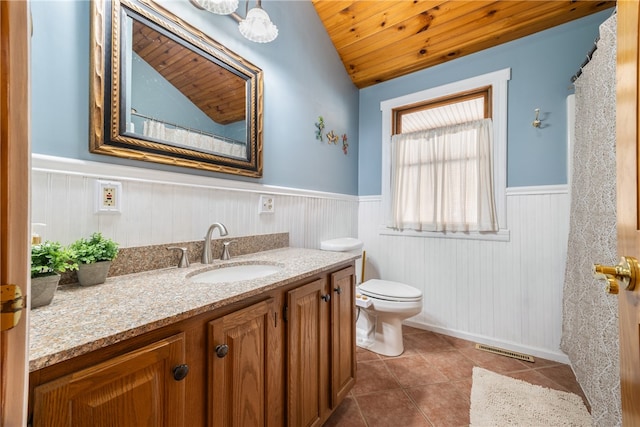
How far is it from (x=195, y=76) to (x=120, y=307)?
1.11 meters

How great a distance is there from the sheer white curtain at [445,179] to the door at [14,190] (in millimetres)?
2417

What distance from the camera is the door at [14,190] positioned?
0.31 metres

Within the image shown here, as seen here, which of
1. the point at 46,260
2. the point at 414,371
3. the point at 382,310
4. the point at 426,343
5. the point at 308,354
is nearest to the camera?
the point at 46,260

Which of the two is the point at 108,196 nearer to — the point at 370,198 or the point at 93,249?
the point at 93,249

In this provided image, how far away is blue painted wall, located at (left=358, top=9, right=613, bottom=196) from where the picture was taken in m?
1.83

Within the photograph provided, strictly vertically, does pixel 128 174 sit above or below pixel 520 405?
above

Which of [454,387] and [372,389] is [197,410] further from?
[454,387]

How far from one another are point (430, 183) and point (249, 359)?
209cm

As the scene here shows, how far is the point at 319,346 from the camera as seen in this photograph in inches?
45.2

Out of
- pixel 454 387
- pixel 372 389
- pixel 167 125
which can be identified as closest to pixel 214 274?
pixel 167 125

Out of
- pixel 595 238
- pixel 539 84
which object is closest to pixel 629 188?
pixel 595 238

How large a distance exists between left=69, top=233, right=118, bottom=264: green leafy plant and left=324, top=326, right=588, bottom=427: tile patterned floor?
4.21 ft

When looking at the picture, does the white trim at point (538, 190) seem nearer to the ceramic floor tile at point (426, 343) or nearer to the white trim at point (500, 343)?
the white trim at point (500, 343)

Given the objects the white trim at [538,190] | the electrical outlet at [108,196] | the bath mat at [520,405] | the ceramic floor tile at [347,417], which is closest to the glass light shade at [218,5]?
the electrical outlet at [108,196]
